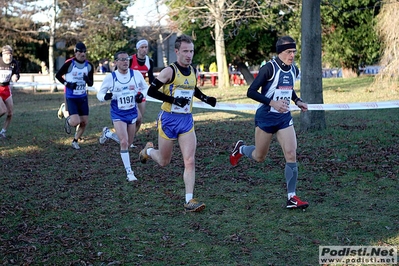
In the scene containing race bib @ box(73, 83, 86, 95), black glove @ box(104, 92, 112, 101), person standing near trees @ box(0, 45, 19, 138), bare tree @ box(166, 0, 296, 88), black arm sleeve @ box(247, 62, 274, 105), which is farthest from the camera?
bare tree @ box(166, 0, 296, 88)

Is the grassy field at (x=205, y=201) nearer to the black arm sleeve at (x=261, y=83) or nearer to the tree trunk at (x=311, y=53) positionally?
the tree trunk at (x=311, y=53)

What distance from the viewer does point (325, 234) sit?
19.5ft

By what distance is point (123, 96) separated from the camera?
9273 millimetres

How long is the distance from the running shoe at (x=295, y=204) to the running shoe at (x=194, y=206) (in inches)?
40.9

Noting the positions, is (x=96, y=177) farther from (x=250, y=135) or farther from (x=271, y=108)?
(x=250, y=135)

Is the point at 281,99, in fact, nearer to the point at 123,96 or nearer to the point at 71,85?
the point at 123,96

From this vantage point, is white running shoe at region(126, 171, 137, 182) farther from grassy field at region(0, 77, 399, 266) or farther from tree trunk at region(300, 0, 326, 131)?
tree trunk at region(300, 0, 326, 131)

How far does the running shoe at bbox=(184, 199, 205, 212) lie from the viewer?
6.93 m

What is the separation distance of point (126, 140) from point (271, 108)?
10.1 ft

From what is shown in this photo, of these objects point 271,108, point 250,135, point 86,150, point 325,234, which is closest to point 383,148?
point 250,135

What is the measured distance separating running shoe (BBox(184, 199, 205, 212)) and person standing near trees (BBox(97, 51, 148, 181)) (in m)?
2.17

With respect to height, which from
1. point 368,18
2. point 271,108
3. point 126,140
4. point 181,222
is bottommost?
point 181,222

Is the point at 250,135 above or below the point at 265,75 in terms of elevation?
below

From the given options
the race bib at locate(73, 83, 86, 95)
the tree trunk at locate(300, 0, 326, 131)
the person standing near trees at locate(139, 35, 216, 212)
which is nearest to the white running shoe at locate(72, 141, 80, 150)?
the race bib at locate(73, 83, 86, 95)
